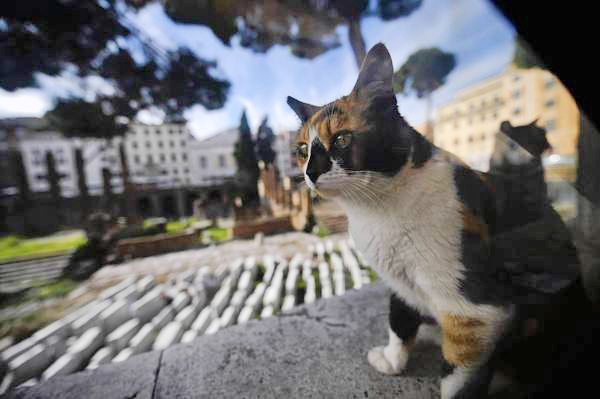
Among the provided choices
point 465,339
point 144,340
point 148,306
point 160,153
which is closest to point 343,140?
point 465,339

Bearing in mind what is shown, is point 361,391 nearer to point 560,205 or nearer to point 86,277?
point 560,205

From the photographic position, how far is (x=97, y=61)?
1.06 meters

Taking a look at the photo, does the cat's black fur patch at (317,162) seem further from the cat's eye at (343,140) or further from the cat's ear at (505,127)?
the cat's ear at (505,127)

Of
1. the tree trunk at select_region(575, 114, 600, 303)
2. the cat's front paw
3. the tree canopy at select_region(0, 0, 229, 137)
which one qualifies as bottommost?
the cat's front paw

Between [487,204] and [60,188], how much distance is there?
248 centimetres

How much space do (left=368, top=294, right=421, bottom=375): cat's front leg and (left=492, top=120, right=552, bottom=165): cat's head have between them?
48 centimetres

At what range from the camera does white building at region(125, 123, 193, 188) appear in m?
1.11

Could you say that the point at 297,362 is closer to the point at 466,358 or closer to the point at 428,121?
the point at 466,358

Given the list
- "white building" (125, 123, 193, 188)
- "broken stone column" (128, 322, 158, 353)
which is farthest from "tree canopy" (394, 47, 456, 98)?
"broken stone column" (128, 322, 158, 353)

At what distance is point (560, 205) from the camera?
0.65 meters

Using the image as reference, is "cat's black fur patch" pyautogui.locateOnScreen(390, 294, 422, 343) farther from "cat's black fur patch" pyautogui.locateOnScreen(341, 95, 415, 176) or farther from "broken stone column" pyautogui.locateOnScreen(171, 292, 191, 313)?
"broken stone column" pyautogui.locateOnScreen(171, 292, 191, 313)

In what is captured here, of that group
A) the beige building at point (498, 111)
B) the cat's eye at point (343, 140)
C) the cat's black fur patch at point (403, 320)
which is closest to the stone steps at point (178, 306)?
the cat's black fur patch at point (403, 320)

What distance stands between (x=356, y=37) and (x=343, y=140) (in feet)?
1.05

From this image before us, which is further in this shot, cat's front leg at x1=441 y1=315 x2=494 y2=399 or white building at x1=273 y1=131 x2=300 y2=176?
white building at x1=273 y1=131 x2=300 y2=176
